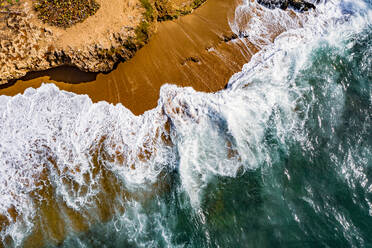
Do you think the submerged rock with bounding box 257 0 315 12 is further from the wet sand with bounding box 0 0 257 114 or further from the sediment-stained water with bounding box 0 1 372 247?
the sediment-stained water with bounding box 0 1 372 247

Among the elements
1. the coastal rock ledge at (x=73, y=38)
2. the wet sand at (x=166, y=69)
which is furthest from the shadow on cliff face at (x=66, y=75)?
the coastal rock ledge at (x=73, y=38)

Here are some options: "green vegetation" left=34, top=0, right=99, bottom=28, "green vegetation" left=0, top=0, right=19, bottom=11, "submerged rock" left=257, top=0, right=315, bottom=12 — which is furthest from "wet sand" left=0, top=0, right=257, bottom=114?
"green vegetation" left=0, top=0, right=19, bottom=11

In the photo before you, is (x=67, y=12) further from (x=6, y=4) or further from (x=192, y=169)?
(x=192, y=169)

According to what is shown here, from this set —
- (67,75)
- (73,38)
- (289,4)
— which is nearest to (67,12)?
(73,38)

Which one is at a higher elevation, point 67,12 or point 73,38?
point 67,12

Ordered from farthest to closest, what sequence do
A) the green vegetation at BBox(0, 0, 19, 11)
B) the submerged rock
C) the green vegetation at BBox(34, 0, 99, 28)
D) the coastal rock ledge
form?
the submerged rock, the green vegetation at BBox(0, 0, 19, 11), the green vegetation at BBox(34, 0, 99, 28), the coastal rock ledge

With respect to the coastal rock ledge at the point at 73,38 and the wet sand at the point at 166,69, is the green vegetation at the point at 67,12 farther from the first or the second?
the wet sand at the point at 166,69
